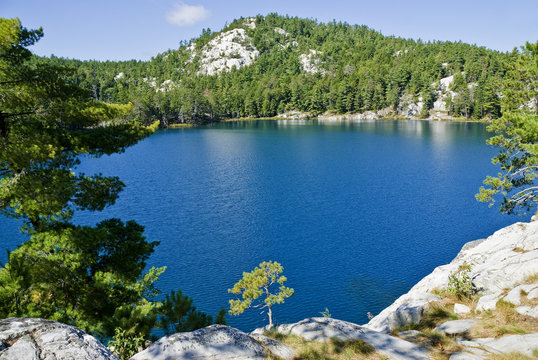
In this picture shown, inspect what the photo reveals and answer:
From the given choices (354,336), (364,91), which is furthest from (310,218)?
(364,91)

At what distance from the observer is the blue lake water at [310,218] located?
25.2 meters

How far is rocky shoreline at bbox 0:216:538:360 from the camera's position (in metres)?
5.38

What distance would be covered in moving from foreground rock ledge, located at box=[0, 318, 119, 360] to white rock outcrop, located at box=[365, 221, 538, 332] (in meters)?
9.29

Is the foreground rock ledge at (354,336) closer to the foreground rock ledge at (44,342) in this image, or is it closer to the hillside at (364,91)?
the foreground rock ledge at (44,342)

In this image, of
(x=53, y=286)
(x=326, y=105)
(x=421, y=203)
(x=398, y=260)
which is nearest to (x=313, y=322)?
(x=53, y=286)

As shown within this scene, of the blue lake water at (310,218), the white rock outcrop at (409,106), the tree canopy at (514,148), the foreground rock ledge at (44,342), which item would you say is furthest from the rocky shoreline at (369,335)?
the white rock outcrop at (409,106)

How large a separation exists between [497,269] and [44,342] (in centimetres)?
1551

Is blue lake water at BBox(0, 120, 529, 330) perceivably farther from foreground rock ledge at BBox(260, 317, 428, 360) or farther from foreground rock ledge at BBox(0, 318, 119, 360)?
foreground rock ledge at BBox(0, 318, 119, 360)

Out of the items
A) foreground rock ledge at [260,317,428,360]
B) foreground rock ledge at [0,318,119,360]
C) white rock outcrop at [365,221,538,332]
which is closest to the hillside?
white rock outcrop at [365,221,538,332]

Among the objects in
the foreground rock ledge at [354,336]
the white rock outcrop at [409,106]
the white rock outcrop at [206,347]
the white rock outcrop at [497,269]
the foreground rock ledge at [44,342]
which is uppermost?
the white rock outcrop at [409,106]

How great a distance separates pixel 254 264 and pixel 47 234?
18.5 m

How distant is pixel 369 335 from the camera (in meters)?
8.90

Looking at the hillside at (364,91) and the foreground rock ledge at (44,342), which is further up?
the hillside at (364,91)

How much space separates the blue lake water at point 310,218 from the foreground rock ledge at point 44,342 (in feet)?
54.2
